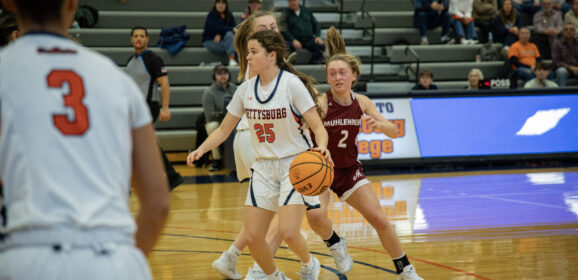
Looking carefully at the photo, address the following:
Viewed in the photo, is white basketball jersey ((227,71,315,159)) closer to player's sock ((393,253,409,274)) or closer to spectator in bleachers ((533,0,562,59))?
player's sock ((393,253,409,274))

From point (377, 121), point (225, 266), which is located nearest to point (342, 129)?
point (377, 121)

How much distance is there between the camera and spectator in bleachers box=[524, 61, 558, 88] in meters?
12.8

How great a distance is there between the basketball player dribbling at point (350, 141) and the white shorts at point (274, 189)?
441 mm

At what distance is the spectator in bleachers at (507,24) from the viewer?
606 inches

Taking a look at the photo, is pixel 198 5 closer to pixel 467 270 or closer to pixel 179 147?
Result: pixel 179 147

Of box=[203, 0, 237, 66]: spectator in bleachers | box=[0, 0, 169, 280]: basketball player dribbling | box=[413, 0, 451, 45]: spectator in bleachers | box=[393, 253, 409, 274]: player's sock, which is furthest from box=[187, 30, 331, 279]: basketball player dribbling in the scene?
box=[413, 0, 451, 45]: spectator in bleachers

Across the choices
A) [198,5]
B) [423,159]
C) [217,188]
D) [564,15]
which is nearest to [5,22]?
[217,188]

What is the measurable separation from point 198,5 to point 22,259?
14358 mm

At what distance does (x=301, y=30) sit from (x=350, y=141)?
872 cm

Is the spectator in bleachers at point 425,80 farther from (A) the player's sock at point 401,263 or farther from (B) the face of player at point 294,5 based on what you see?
(A) the player's sock at point 401,263

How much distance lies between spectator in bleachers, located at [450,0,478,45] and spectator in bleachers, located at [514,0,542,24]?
5.57 feet

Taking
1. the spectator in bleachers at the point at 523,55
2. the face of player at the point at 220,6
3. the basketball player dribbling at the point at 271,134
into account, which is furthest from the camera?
the spectator in bleachers at the point at 523,55

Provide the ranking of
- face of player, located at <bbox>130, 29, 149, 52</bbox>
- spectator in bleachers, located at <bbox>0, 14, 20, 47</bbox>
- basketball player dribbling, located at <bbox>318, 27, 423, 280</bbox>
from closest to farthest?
1. spectator in bleachers, located at <bbox>0, 14, 20, 47</bbox>
2. basketball player dribbling, located at <bbox>318, 27, 423, 280</bbox>
3. face of player, located at <bbox>130, 29, 149, 52</bbox>

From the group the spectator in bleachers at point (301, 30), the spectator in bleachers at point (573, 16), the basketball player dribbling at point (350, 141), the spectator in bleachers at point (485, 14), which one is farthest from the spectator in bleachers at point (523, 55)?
the basketball player dribbling at point (350, 141)
